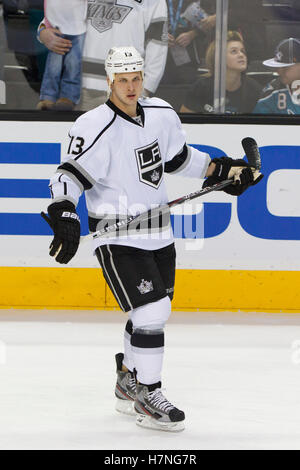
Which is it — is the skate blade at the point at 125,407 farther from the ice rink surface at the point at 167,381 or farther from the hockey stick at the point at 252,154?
the hockey stick at the point at 252,154

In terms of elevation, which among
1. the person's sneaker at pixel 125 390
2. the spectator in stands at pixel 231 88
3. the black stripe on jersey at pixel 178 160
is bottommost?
the person's sneaker at pixel 125 390

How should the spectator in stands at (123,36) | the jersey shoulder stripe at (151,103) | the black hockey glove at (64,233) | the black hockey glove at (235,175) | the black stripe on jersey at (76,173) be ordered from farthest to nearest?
1. the spectator in stands at (123,36)
2. the black hockey glove at (235,175)
3. the jersey shoulder stripe at (151,103)
4. the black stripe on jersey at (76,173)
5. the black hockey glove at (64,233)

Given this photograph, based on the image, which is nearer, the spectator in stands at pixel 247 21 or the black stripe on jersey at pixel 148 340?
the black stripe on jersey at pixel 148 340

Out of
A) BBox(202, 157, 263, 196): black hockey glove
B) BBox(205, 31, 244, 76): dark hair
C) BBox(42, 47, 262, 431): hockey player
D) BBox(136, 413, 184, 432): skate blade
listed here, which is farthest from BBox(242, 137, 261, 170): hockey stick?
BBox(205, 31, 244, 76): dark hair

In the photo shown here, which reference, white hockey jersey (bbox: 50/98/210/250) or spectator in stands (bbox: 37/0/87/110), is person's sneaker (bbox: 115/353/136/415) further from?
spectator in stands (bbox: 37/0/87/110)

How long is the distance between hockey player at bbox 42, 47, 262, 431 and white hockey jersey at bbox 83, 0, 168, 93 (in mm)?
1844

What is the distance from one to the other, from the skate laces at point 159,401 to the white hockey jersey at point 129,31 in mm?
2317

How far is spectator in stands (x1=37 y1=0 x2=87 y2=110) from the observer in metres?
5.09

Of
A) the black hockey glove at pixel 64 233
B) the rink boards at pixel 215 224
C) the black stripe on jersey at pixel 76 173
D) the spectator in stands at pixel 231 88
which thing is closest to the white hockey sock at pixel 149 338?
the black hockey glove at pixel 64 233

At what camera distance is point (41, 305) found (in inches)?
202

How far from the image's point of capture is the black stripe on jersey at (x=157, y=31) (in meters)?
5.05

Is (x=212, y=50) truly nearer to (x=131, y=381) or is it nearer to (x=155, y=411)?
(x=131, y=381)
